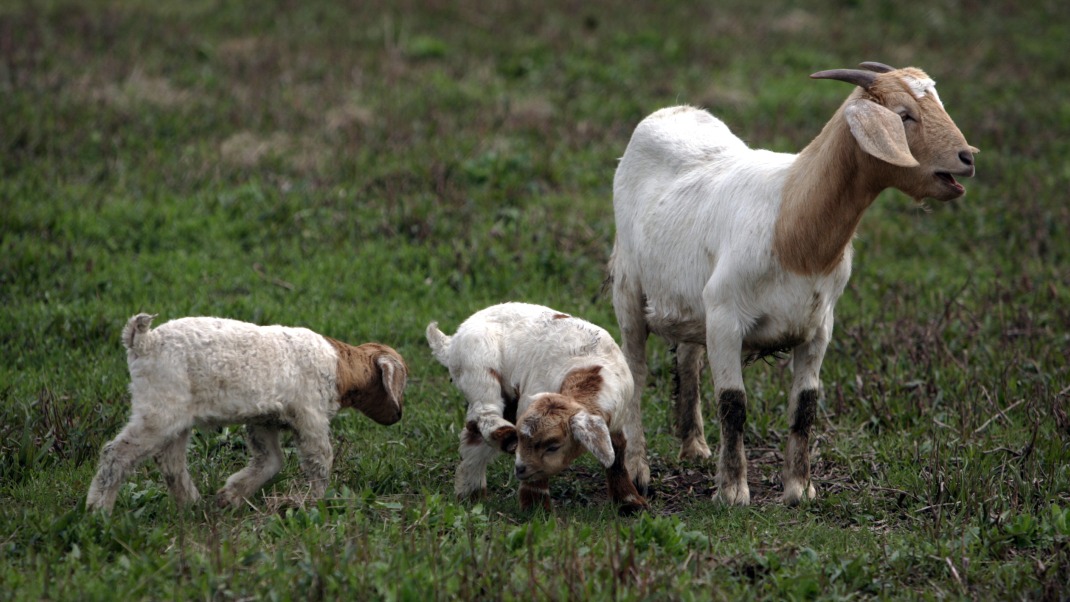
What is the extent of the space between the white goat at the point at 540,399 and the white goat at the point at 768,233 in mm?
574

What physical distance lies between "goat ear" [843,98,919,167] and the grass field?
1860mm

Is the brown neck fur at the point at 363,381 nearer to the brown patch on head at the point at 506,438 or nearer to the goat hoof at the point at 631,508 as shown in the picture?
the brown patch on head at the point at 506,438

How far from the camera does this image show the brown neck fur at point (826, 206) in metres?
5.90

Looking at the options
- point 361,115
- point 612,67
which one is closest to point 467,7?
point 612,67

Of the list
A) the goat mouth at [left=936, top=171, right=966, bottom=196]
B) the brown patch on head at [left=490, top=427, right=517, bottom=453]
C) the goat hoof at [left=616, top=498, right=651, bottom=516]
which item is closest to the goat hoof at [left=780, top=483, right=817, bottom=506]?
the goat hoof at [left=616, top=498, right=651, bottom=516]

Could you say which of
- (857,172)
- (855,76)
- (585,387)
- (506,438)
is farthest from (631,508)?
(855,76)

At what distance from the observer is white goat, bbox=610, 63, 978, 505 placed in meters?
5.78

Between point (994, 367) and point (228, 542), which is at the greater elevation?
point (228, 542)

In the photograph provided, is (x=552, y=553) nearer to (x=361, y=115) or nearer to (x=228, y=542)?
(x=228, y=542)

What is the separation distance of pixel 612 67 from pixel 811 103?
2.64m

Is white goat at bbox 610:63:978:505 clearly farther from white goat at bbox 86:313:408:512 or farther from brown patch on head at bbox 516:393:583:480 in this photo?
white goat at bbox 86:313:408:512

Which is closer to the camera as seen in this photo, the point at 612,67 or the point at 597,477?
the point at 597,477

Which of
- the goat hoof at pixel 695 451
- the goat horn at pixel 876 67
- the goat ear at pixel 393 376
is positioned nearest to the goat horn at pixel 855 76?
the goat horn at pixel 876 67

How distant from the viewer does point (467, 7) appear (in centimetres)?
1736
